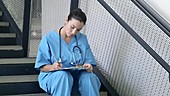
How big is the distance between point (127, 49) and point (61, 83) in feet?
1.99

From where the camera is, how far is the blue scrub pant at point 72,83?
1929 mm

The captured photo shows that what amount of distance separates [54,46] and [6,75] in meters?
0.53

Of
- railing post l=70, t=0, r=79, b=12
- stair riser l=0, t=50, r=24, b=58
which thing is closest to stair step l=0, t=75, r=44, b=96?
stair riser l=0, t=50, r=24, b=58

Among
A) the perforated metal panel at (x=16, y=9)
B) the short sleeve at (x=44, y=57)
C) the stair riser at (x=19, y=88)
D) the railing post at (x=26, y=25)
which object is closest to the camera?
the short sleeve at (x=44, y=57)

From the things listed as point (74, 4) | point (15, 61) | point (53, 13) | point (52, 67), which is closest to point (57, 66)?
point (52, 67)

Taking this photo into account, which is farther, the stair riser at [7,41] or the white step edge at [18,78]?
the stair riser at [7,41]

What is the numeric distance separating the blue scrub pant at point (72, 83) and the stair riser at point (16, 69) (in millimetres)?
486

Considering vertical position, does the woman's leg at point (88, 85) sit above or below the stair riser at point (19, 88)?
below

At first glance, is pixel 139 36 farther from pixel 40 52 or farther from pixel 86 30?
pixel 86 30

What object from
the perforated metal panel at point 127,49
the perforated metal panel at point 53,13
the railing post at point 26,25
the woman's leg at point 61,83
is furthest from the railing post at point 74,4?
the woman's leg at point 61,83

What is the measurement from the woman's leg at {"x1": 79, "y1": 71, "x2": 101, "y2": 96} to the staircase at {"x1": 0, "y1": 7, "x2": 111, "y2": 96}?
322 millimetres

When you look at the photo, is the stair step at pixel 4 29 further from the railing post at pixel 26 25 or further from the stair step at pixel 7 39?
the railing post at pixel 26 25

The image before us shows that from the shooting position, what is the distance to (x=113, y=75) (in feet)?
8.06

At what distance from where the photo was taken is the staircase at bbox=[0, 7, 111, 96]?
220 centimetres
